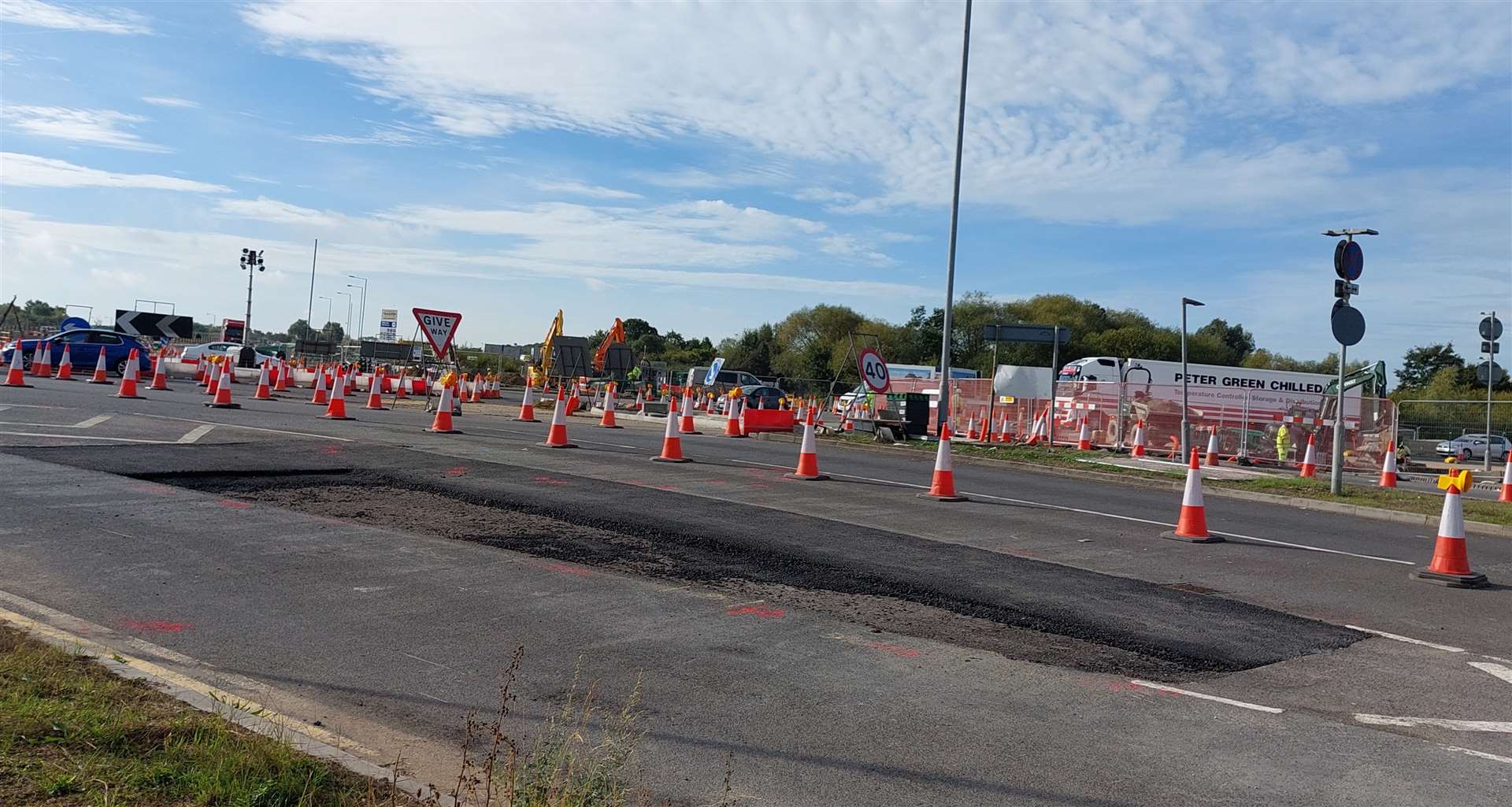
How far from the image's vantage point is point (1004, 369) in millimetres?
35594

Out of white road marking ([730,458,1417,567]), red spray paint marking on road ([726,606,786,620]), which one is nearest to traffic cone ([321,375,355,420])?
white road marking ([730,458,1417,567])

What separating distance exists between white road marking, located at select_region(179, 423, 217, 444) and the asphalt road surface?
1574 mm

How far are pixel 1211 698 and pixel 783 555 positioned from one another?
4206 millimetres

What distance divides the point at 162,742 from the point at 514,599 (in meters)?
3.26

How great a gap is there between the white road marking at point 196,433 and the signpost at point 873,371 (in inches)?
502

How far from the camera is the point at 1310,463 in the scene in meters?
24.5

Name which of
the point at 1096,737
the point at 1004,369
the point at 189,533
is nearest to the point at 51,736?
the point at 1096,737

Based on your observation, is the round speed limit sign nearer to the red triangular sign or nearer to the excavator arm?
the red triangular sign

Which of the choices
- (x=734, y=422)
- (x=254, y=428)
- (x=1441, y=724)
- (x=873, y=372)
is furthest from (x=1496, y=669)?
(x=734, y=422)

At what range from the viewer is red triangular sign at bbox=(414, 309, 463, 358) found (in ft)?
73.5

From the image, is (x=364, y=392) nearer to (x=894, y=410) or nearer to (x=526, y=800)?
(x=894, y=410)

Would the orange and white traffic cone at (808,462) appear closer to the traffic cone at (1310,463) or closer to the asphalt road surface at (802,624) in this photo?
the asphalt road surface at (802,624)

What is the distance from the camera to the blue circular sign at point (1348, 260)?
1645 cm

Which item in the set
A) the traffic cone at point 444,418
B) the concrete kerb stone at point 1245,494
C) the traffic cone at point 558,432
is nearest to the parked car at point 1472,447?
the concrete kerb stone at point 1245,494
